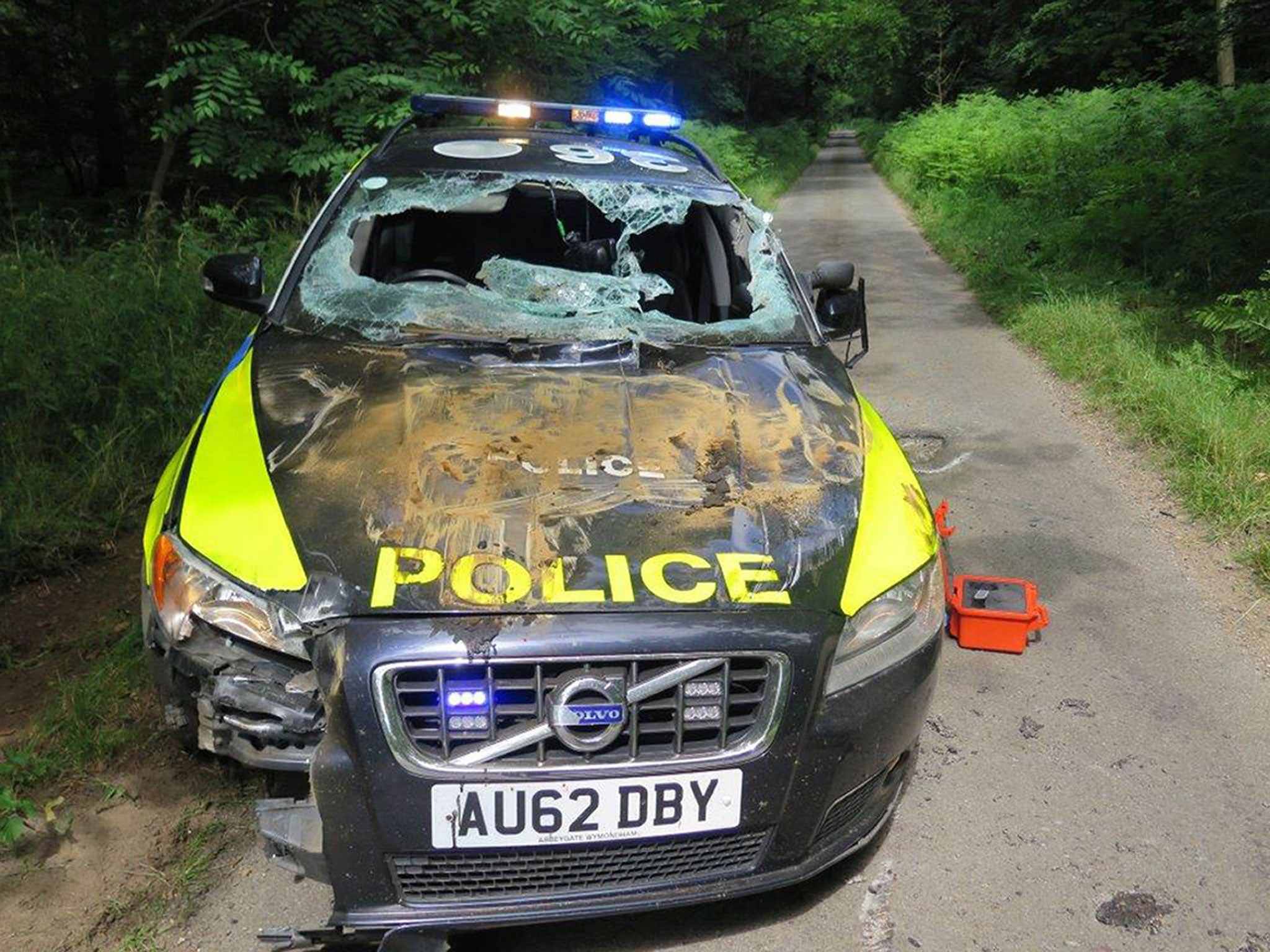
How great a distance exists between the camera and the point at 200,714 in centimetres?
220

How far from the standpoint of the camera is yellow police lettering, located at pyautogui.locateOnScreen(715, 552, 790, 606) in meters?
2.10

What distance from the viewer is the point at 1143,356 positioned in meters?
6.92

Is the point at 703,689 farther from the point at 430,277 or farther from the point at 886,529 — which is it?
the point at 430,277

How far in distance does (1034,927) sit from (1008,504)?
2.99 metres


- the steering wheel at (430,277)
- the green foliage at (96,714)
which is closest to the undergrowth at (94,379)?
the green foliage at (96,714)

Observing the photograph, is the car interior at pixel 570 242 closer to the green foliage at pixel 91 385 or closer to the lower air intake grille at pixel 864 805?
the green foliage at pixel 91 385

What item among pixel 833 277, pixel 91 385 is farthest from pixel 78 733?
pixel 833 277

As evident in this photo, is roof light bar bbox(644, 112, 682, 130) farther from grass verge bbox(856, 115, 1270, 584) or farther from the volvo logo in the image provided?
the volvo logo

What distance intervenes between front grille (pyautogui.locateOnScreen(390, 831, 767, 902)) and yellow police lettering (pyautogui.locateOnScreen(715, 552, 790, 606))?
0.50 metres

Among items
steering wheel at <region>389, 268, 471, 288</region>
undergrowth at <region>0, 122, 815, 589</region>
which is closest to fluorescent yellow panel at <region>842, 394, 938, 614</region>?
steering wheel at <region>389, 268, 471, 288</region>

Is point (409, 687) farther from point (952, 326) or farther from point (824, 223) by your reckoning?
point (824, 223)

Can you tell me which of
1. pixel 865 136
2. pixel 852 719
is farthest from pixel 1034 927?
pixel 865 136

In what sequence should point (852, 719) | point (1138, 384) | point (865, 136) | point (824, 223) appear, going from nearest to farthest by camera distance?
1. point (852, 719)
2. point (1138, 384)
3. point (824, 223)
4. point (865, 136)

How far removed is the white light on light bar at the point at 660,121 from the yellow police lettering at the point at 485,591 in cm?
306
